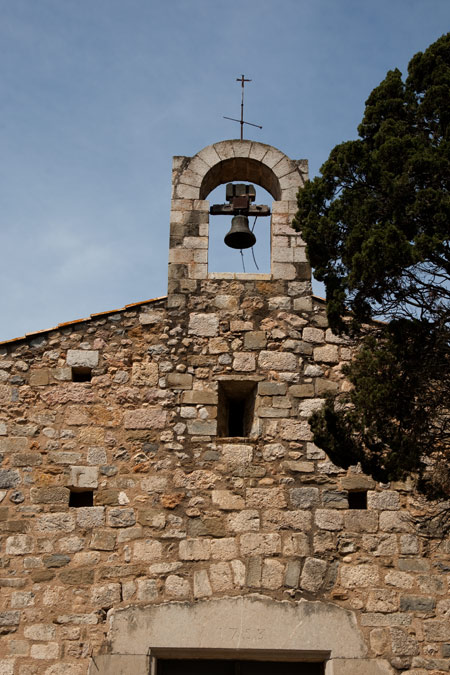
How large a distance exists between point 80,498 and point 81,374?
1055 mm

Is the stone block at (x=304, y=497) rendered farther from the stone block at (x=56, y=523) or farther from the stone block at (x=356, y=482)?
the stone block at (x=56, y=523)

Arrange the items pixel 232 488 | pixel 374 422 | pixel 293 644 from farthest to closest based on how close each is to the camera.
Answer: pixel 232 488 → pixel 293 644 → pixel 374 422

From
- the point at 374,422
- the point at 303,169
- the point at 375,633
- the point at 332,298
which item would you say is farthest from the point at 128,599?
the point at 303,169

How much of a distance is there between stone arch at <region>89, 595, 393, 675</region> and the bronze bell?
3289mm

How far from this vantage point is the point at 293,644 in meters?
6.47

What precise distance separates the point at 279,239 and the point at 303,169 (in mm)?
766

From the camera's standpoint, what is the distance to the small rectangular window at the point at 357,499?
7.04 meters

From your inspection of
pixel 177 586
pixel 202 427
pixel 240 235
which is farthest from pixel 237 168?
pixel 177 586

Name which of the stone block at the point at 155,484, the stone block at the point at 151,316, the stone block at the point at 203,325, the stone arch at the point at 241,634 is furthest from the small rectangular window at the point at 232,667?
the stone block at the point at 151,316

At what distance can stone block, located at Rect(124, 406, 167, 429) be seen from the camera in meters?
7.18

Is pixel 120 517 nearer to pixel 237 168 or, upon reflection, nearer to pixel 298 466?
pixel 298 466

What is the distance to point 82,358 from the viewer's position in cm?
741

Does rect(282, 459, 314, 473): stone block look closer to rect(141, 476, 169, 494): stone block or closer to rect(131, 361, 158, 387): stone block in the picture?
rect(141, 476, 169, 494): stone block

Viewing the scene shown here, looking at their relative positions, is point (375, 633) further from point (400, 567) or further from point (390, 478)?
point (390, 478)
